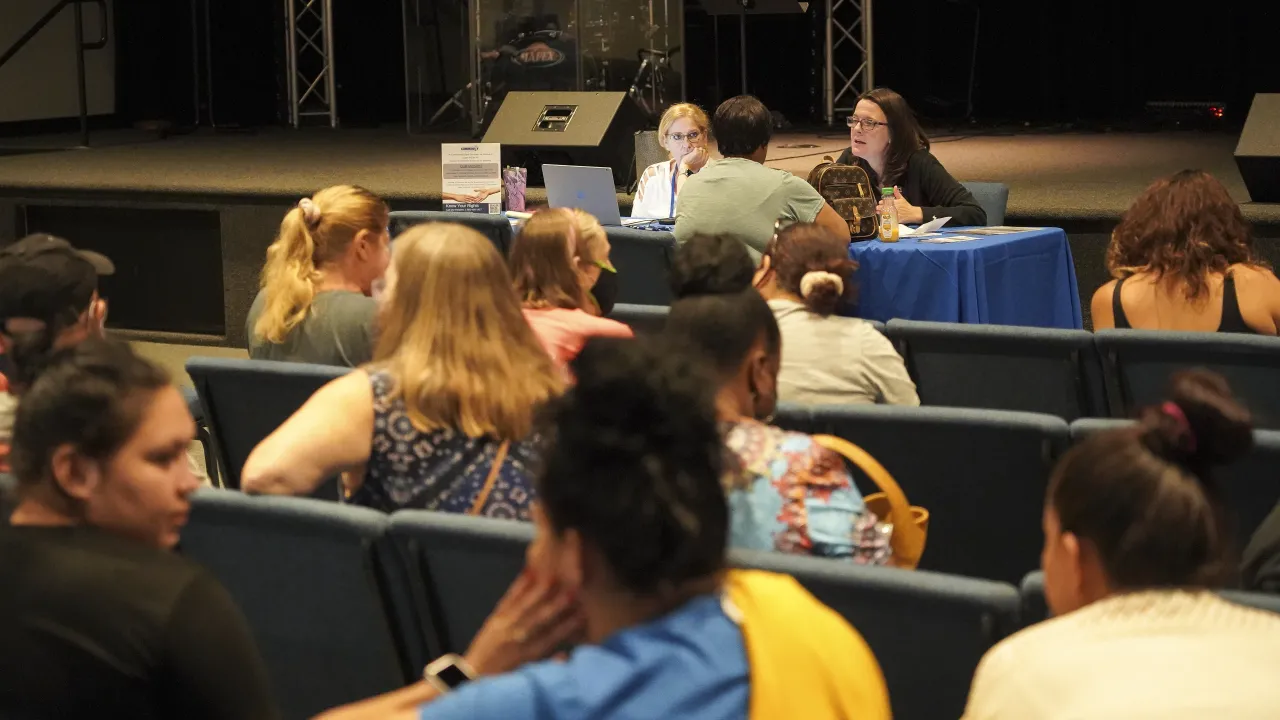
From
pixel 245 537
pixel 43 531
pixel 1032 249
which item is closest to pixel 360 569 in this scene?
pixel 245 537

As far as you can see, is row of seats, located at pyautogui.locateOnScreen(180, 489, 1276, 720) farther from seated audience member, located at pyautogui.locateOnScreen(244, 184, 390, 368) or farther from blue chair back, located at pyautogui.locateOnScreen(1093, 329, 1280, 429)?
blue chair back, located at pyautogui.locateOnScreen(1093, 329, 1280, 429)

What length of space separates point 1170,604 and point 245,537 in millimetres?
1369

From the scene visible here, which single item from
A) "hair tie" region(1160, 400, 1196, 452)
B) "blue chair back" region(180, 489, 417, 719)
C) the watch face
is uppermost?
"hair tie" region(1160, 400, 1196, 452)

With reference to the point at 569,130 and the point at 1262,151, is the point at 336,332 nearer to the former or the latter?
the point at 569,130

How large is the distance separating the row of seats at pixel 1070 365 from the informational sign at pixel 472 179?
8.57ft

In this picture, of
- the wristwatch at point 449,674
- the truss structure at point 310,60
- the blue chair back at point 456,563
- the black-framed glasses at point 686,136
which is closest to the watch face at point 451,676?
the wristwatch at point 449,674

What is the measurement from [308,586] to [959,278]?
3.10m

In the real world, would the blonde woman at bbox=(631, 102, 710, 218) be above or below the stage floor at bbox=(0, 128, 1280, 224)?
above

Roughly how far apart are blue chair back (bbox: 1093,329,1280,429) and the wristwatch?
2.15m

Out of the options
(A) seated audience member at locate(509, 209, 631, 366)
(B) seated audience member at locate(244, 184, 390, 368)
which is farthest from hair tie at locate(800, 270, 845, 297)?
(B) seated audience member at locate(244, 184, 390, 368)

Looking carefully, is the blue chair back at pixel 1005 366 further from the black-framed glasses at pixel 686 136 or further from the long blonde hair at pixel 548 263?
the black-framed glasses at pixel 686 136

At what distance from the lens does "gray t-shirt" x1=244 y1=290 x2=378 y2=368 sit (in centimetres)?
357

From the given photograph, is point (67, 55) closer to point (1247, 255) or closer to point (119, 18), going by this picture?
point (119, 18)

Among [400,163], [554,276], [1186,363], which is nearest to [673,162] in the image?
[554,276]
